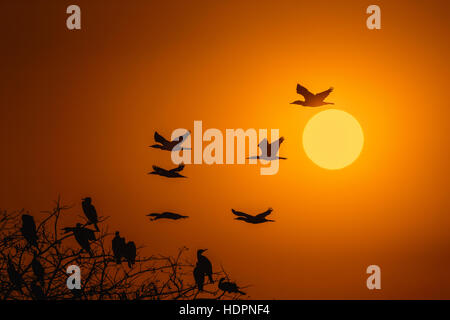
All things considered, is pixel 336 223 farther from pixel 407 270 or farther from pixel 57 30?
pixel 57 30

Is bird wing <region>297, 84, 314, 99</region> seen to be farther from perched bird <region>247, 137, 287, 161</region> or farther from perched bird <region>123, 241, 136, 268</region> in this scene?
perched bird <region>123, 241, 136, 268</region>

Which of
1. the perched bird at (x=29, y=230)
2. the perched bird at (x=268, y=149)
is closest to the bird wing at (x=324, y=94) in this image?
the perched bird at (x=268, y=149)

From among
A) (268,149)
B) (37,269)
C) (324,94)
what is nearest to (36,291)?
(37,269)

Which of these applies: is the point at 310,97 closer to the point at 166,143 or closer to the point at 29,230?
the point at 166,143

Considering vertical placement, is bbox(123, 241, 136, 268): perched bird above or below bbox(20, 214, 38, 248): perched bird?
below

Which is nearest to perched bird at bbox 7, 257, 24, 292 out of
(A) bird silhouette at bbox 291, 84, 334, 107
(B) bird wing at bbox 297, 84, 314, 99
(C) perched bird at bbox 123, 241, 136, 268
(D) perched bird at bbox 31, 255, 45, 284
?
(D) perched bird at bbox 31, 255, 45, 284

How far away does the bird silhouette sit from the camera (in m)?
4.23

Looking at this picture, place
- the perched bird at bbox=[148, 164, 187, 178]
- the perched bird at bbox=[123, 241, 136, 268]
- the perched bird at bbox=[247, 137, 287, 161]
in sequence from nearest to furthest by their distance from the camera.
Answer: the perched bird at bbox=[123, 241, 136, 268]
the perched bird at bbox=[148, 164, 187, 178]
the perched bird at bbox=[247, 137, 287, 161]

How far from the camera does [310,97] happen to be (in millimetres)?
4262

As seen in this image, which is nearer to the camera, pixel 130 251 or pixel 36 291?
pixel 36 291

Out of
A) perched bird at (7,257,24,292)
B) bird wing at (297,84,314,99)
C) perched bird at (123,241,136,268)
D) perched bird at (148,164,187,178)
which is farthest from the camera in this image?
bird wing at (297,84,314,99)

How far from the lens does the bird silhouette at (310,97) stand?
4.23 meters

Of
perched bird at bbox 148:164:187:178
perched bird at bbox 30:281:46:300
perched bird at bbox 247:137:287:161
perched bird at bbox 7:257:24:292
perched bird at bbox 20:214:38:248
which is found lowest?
perched bird at bbox 30:281:46:300

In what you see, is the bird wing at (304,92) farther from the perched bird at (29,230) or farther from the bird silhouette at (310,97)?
the perched bird at (29,230)
